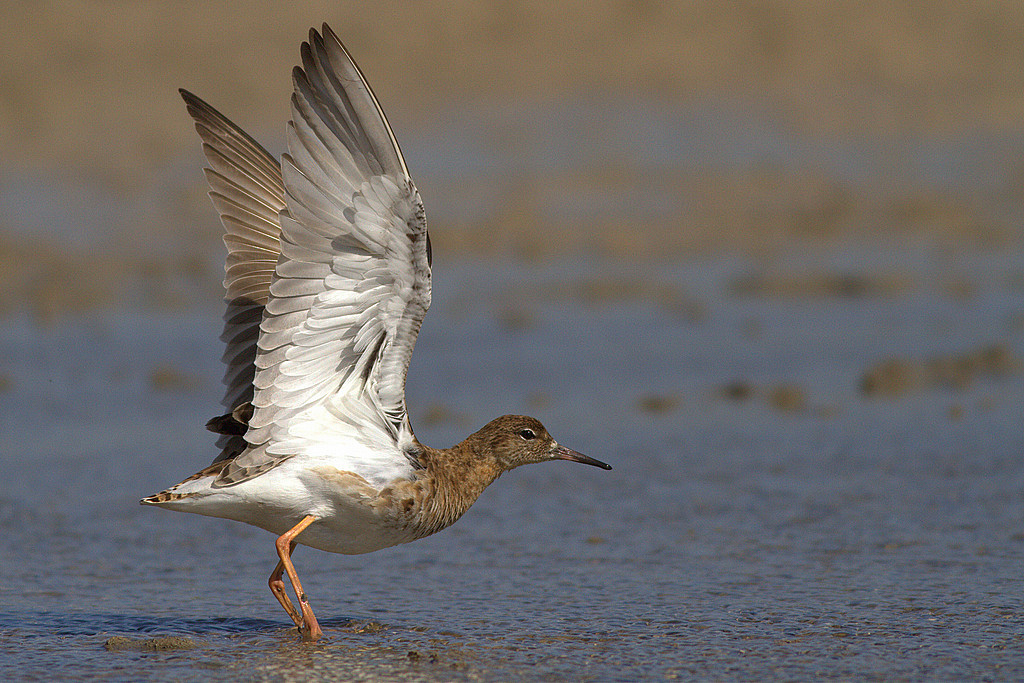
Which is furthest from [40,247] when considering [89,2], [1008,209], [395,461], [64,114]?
[1008,209]

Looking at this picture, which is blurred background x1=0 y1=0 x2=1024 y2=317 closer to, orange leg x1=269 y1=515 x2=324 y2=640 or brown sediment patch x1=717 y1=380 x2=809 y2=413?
brown sediment patch x1=717 y1=380 x2=809 y2=413

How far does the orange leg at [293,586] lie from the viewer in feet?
19.5

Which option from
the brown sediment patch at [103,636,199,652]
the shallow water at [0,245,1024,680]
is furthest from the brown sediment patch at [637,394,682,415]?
the brown sediment patch at [103,636,199,652]

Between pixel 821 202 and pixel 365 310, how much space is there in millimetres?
9728

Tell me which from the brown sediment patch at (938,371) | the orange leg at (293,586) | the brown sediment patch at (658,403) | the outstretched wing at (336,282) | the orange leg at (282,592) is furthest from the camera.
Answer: the brown sediment patch at (938,371)

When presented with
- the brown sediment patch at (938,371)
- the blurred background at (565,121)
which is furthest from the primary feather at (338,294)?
the blurred background at (565,121)

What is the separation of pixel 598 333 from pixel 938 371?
2461 millimetres

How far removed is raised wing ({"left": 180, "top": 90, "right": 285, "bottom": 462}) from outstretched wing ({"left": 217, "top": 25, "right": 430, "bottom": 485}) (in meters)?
0.84

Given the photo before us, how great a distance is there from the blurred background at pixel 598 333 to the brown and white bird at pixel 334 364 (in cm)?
46

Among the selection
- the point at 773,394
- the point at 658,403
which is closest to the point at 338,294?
the point at 658,403

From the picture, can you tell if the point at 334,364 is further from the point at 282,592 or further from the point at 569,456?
the point at 569,456

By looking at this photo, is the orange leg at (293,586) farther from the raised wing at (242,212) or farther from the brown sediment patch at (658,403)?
the brown sediment patch at (658,403)

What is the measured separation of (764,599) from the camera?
6.29 metres

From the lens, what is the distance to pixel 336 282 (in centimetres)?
570
